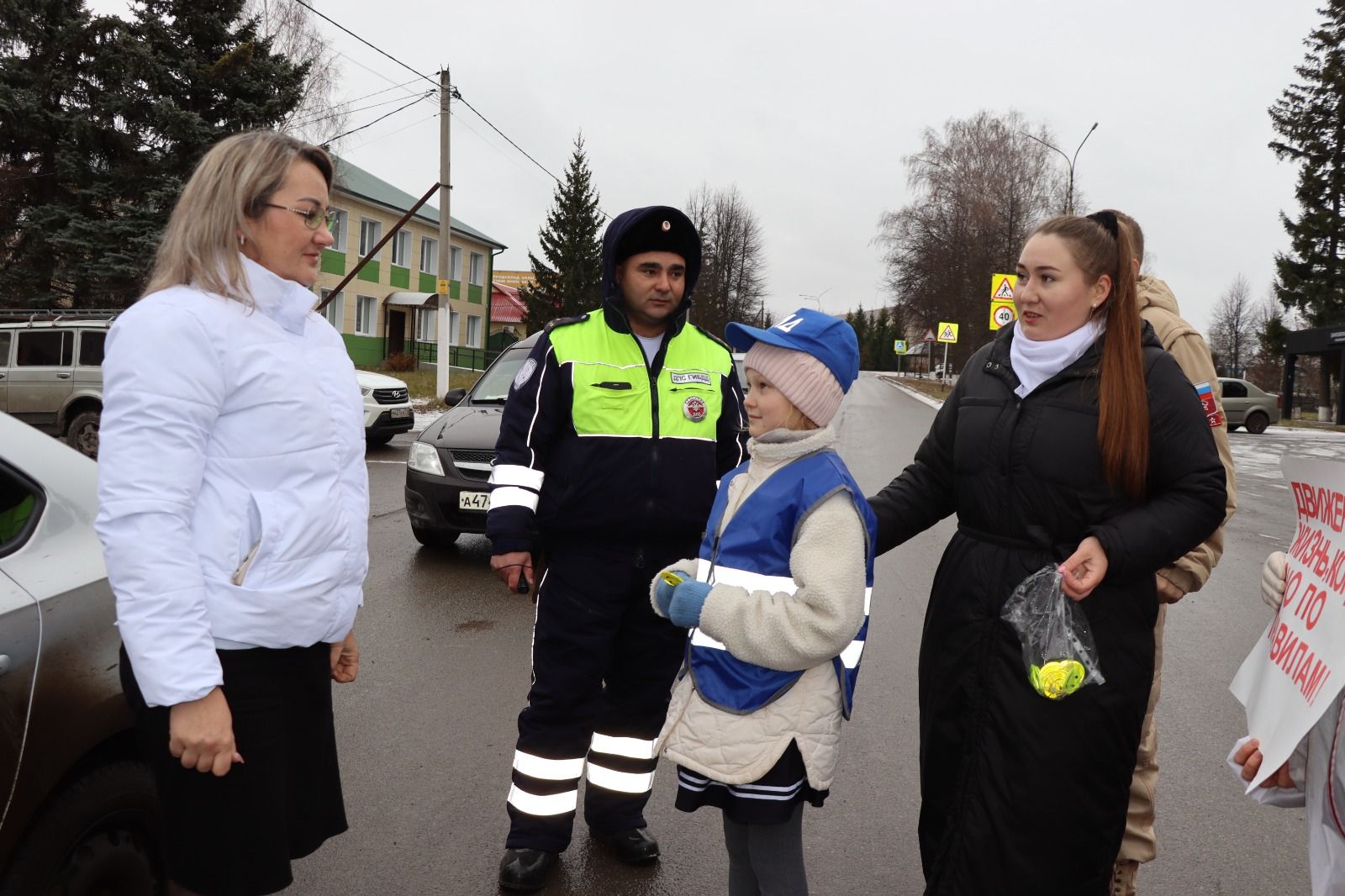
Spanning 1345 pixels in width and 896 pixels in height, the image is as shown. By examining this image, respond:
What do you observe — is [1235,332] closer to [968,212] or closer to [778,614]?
[968,212]

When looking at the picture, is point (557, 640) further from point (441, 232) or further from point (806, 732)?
point (441, 232)

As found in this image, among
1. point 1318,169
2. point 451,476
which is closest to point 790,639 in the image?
point 451,476

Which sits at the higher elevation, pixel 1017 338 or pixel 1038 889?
pixel 1017 338

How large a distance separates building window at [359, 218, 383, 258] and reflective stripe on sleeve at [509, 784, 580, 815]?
3712 centimetres

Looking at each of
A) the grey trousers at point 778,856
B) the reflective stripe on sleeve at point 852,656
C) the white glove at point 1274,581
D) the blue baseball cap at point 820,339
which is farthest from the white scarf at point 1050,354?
the grey trousers at point 778,856

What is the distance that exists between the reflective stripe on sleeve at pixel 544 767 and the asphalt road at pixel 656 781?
0.33 meters

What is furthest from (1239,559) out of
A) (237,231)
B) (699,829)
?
(237,231)

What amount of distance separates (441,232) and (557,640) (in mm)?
20635

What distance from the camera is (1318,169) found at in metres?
39.9

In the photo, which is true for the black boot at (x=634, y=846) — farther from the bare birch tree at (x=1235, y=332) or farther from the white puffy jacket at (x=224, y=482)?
the bare birch tree at (x=1235, y=332)

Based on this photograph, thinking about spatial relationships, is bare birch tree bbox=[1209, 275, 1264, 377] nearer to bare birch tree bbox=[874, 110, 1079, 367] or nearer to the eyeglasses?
bare birch tree bbox=[874, 110, 1079, 367]

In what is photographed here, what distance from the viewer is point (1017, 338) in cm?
242

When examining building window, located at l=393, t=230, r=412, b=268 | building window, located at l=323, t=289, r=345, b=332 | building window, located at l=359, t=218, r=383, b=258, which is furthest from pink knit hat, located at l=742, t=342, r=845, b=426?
building window, located at l=393, t=230, r=412, b=268

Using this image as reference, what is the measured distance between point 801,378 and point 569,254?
45.6 meters
